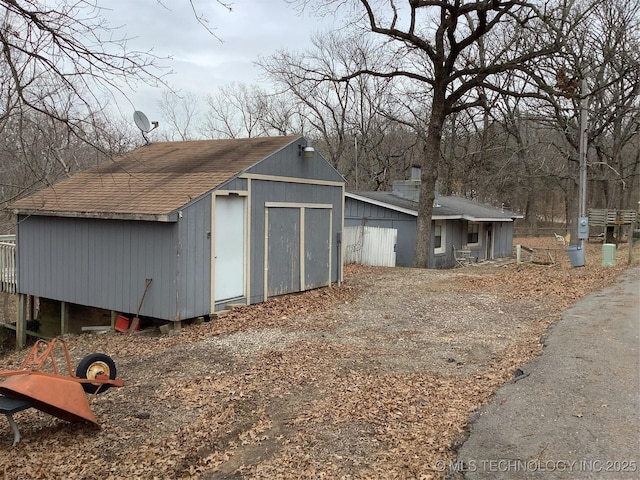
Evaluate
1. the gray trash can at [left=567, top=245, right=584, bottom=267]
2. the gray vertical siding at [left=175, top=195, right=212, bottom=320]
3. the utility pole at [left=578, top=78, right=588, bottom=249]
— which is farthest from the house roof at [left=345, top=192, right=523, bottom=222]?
the gray vertical siding at [left=175, top=195, right=212, bottom=320]

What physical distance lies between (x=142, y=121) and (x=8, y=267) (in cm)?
464

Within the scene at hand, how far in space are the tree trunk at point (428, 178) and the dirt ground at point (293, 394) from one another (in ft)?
25.1

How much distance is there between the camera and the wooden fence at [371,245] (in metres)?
19.7

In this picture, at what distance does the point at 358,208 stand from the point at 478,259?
6193mm

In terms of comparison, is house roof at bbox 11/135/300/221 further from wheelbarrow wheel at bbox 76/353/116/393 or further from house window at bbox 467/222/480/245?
house window at bbox 467/222/480/245

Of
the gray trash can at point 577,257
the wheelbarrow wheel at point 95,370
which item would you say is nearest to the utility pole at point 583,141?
the gray trash can at point 577,257

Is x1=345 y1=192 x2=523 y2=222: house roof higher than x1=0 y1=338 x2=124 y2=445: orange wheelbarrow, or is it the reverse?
x1=345 y1=192 x2=523 y2=222: house roof

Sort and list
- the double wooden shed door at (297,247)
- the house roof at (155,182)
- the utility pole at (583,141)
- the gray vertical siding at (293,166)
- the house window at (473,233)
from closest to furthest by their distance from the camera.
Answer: the house roof at (155,182)
the gray vertical siding at (293,166)
the double wooden shed door at (297,247)
the utility pole at (583,141)
the house window at (473,233)

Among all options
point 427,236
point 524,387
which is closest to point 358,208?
point 427,236

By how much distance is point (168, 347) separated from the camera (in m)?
7.87

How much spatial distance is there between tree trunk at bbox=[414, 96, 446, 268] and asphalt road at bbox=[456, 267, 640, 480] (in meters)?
10.7

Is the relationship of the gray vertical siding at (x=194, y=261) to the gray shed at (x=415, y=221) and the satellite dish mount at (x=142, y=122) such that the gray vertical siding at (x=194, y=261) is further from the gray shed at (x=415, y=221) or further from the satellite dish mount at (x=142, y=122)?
the gray shed at (x=415, y=221)

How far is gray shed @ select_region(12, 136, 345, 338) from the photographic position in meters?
8.93

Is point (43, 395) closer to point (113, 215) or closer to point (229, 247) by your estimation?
point (113, 215)
